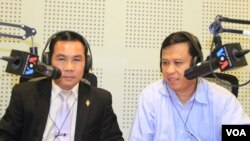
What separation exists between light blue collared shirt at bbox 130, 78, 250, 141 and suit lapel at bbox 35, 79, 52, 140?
0.45 m

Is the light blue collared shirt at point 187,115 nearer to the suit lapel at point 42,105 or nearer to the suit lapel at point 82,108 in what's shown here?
the suit lapel at point 82,108

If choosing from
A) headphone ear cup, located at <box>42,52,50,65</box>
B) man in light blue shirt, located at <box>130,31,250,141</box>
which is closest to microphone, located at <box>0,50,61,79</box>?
headphone ear cup, located at <box>42,52,50,65</box>

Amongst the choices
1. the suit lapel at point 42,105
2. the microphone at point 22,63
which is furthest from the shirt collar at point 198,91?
the microphone at point 22,63

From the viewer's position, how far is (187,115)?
165 cm

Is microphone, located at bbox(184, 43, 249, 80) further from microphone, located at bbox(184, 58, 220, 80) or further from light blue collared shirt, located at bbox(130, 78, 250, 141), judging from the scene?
light blue collared shirt, located at bbox(130, 78, 250, 141)

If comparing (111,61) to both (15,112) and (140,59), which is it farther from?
(15,112)

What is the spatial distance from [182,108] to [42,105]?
73 cm

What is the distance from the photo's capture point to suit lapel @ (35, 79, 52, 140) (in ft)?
4.99

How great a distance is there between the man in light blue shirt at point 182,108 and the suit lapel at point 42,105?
45 cm

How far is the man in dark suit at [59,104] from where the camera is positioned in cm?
153

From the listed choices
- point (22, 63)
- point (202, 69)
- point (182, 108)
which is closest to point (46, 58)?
point (22, 63)

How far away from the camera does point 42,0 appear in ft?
7.24

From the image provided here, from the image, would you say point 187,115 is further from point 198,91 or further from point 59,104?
point 59,104

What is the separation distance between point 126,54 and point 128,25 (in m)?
0.22
